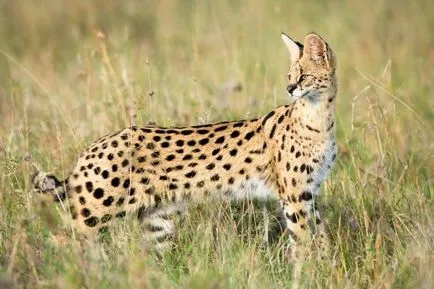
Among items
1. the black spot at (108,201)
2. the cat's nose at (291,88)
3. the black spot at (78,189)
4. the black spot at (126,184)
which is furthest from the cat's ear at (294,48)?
the black spot at (78,189)

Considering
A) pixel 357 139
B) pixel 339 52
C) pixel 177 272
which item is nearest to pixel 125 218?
pixel 177 272

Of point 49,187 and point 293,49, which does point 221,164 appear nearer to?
point 293,49

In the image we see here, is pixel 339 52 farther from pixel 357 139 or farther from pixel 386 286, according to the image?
pixel 386 286

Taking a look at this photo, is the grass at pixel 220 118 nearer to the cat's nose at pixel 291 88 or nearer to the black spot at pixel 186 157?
the black spot at pixel 186 157

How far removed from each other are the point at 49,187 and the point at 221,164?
3.62ft

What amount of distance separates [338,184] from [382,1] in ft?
19.5

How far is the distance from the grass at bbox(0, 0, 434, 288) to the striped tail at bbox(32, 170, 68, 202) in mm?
87

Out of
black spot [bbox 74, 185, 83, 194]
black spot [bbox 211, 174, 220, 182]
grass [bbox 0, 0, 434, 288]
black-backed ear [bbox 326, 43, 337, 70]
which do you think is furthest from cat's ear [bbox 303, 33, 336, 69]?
black spot [bbox 74, 185, 83, 194]

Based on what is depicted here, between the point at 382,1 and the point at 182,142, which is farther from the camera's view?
the point at 382,1

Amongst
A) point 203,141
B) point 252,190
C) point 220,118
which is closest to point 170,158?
point 203,141

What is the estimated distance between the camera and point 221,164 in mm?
6523

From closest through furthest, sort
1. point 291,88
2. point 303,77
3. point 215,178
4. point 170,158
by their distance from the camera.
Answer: point 291,88
point 303,77
point 170,158
point 215,178

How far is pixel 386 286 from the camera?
522 cm

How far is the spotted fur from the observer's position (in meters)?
6.18
